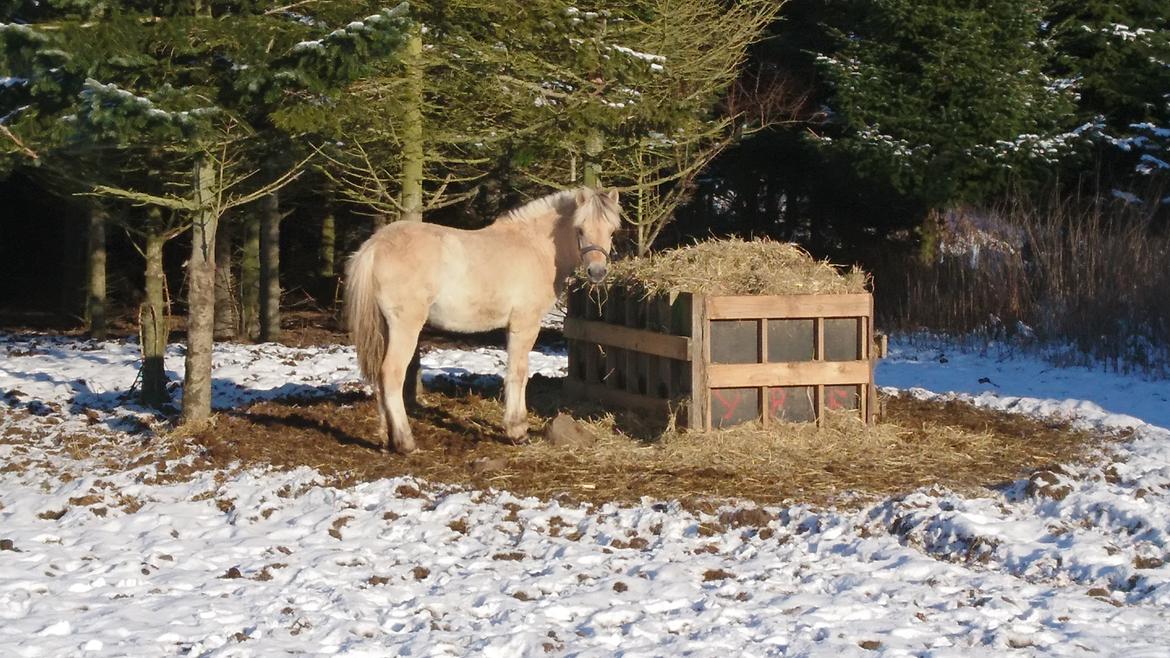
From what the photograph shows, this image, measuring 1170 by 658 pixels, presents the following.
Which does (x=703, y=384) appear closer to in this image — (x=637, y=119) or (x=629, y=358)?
(x=629, y=358)

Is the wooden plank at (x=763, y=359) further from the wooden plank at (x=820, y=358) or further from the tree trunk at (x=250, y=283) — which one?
the tree trunk at (x=250, y=283)

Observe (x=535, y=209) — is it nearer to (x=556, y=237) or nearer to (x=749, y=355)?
(x=556, y=237)

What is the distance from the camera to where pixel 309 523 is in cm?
734

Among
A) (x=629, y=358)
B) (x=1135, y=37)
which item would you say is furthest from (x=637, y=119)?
(x=1135, y=37)

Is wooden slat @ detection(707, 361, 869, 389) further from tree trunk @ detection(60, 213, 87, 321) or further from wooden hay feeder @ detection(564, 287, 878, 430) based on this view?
tree trunk @ detection(60, 213, 87, 321)

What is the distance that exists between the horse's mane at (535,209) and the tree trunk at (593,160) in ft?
8.35

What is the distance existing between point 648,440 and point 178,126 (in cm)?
414

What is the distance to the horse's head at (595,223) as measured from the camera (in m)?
9.73

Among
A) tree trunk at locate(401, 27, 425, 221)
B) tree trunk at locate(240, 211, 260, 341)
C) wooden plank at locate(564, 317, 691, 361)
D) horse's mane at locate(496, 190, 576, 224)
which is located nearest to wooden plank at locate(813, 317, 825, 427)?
wooden plank at locate(564, 317, 691, 361)

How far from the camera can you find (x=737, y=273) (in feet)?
Answer: 31.7

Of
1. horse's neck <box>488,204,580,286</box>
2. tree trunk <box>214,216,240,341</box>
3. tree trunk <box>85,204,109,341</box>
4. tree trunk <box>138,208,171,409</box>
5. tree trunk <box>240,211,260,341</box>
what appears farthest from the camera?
tree trunk <box>240,211,260,341</box>

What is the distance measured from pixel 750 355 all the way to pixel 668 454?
3.63ft

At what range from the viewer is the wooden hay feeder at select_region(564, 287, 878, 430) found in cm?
932

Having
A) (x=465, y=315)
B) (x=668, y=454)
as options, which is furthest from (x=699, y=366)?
(x=465, y=315)
